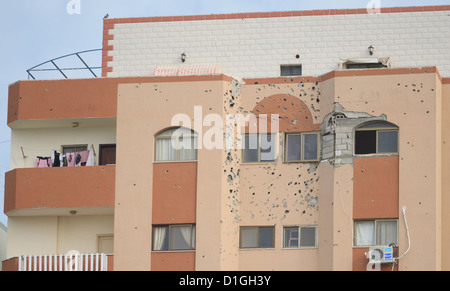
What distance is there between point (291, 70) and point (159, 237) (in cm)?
804

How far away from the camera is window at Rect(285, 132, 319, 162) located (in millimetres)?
49406

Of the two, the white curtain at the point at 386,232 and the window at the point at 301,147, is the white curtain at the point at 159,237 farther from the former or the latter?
the white curtain at the point at 386,232

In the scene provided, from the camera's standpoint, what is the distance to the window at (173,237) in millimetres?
48531

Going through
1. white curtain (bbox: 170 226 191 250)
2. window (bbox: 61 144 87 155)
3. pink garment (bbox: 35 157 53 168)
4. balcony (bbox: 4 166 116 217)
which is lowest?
white curtain (bbox: 170 226 191 250)

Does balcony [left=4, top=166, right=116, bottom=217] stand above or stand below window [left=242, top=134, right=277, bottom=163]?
below

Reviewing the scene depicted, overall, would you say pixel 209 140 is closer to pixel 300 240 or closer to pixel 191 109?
pixel 191 109

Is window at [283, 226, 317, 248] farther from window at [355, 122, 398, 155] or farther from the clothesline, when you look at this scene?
the clothesline

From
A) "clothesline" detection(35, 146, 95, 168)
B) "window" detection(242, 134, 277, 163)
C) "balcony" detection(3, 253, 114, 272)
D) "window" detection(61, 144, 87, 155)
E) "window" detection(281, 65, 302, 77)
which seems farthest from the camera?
"window" detection(281, 65, 302, 77)

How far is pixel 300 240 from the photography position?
48.8 m

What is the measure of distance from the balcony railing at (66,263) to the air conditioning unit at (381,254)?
8.62 meters

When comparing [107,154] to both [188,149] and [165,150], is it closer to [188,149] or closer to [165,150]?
[165,150]

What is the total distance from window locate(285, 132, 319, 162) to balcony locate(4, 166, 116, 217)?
5.90m

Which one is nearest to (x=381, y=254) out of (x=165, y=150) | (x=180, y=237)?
(x=180, y=237)

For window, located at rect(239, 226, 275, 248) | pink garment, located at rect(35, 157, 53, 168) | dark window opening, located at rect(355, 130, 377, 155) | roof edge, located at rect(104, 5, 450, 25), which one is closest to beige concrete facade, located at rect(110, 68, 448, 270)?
window, located at rect(239, 226, 275, 248)
